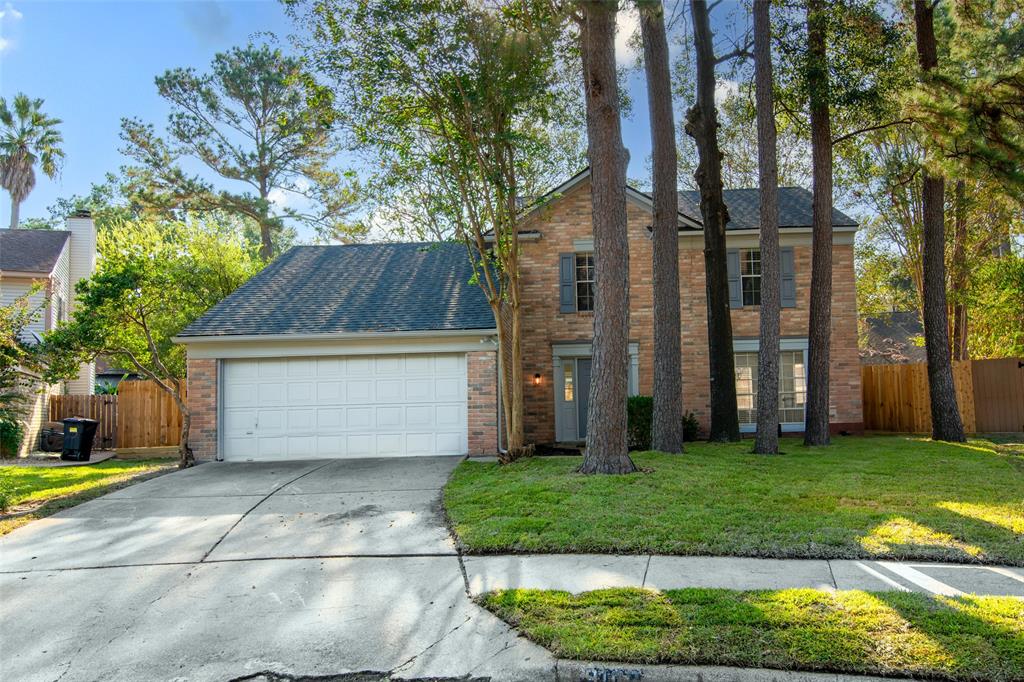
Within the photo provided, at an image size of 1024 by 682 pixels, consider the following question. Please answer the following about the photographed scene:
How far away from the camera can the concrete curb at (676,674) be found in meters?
3.57

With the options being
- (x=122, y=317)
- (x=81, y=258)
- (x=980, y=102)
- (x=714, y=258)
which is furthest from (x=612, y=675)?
(x=81, y=258)

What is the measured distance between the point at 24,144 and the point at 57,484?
24.0 metres

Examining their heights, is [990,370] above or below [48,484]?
above

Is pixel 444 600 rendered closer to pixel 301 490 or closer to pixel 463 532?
pixel 463 532

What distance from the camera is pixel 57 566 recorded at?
6.07 metres

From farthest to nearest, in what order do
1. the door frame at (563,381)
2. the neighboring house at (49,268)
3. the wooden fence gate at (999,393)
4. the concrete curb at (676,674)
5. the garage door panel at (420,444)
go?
the neighboring house at (49,268) < the wooden fence gate at (999,393) < the door frame at (563,381) < the garage door panel at (420,444) < the concrete curb at (676,674)

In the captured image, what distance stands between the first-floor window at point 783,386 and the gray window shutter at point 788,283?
1.22 meters

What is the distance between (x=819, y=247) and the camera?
13.8 meters

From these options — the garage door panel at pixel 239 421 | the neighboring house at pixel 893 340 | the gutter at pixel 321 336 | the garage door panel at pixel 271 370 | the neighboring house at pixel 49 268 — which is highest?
the neighboring house at pixel 49 268

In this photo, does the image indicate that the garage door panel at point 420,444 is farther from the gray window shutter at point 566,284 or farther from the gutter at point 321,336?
the gray window shutter at point 566,284

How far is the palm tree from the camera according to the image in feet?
90.3

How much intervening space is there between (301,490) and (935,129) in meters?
12.0

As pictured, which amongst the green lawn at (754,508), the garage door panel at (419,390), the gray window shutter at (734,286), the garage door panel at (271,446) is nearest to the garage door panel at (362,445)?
the garage door panel at (419,390)

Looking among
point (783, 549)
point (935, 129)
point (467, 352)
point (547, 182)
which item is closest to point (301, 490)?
point (467, 352)
